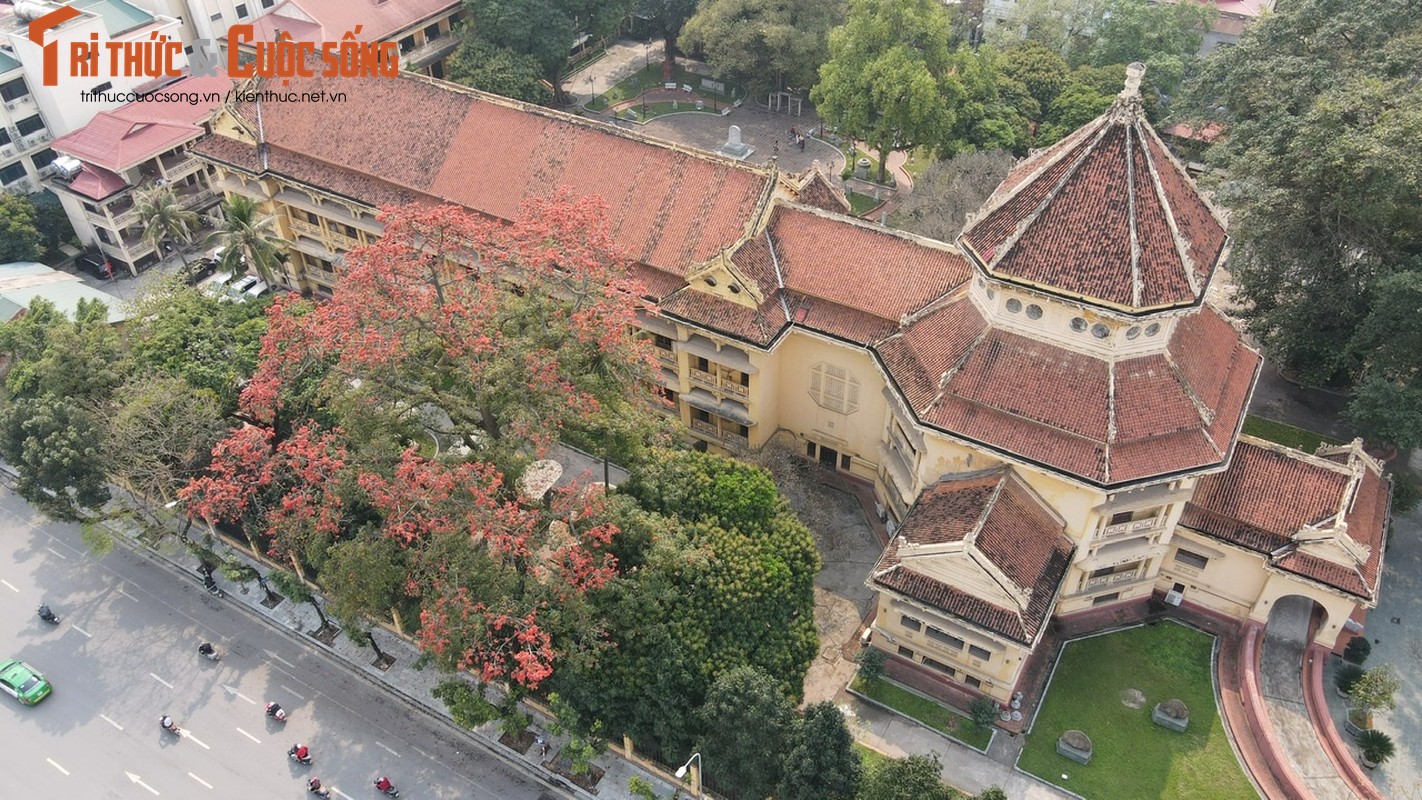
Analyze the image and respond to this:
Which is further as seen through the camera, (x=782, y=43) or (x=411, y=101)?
(x=782, y=43)

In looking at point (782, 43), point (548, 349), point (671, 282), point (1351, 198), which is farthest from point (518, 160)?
point (1351, 198)

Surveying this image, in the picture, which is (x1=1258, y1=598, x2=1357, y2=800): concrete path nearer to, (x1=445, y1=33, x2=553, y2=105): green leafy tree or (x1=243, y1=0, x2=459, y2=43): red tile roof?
(x1=445, y1=33, x2=553, y2=105): green leafy tree

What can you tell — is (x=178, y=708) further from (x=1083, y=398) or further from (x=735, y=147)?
(x=735, y=147)

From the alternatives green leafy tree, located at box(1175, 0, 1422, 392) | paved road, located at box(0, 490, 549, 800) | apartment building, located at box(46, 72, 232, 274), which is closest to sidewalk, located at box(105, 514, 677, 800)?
paved road, located at box(0, 490, 549, 800)

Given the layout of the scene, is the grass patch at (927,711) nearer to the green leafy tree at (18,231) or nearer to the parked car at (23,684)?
the parked car at (23,684)

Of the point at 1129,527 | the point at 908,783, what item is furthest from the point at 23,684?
the point at 1129,527

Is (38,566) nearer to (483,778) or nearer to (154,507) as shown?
(154,507)
